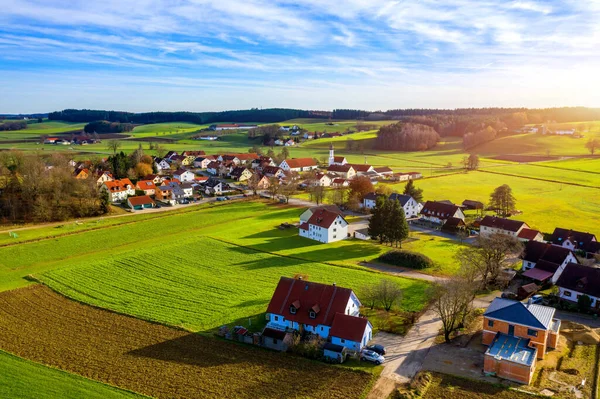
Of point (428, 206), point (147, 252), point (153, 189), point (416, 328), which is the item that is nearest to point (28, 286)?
point (147, 252)

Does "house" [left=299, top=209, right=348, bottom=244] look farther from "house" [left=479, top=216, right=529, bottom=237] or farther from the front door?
the front door

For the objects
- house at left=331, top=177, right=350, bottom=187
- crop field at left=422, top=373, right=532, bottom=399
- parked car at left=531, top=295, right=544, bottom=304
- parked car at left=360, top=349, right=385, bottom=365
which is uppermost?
house at left=331, top=177, right=350, bottom=187

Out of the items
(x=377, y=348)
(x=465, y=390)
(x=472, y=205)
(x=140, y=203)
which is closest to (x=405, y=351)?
(x=377, y=348)

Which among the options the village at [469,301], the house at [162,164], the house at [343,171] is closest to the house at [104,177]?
the village at [469,301]

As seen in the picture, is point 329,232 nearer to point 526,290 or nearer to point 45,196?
point 526,290

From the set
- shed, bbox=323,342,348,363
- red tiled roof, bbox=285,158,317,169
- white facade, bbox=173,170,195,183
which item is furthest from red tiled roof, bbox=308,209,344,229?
red tiled roof, bbox=285,158,317,169

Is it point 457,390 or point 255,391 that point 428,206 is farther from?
point 255,391
